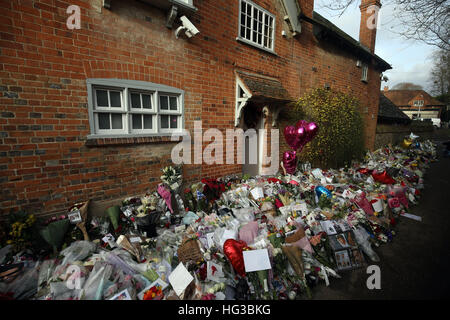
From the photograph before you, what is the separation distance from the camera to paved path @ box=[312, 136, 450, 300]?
9.49ft

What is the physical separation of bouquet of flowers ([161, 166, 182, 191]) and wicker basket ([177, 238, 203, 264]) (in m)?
1.45

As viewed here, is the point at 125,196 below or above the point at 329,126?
below

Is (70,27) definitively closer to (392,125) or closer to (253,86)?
(253,86)

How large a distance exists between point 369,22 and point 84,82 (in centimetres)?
1507

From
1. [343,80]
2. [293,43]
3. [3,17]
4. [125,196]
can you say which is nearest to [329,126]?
[343,80]

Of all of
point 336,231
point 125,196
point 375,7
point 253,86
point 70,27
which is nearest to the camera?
point 70,27

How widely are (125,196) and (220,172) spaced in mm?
2514

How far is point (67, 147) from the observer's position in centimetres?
327

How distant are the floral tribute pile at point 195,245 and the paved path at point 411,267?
0.18 metres

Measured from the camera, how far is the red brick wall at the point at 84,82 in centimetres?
285

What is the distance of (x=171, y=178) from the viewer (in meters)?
4.37

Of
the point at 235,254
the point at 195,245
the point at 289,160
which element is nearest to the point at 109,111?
the point at 195,245
